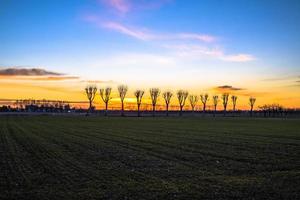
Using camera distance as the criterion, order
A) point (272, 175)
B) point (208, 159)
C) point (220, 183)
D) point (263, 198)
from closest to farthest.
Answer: point (263, 198), point (220, 183), point (272, 175), point (208, 159)

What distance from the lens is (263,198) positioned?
1116 cm

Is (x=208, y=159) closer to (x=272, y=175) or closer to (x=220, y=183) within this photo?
(x=272, y=175)

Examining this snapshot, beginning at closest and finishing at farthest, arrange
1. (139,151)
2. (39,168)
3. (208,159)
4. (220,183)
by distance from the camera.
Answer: (220,183)
(39,168)
(208,159)
(139,151)

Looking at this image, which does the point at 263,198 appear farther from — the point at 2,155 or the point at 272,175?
the point at 2,155

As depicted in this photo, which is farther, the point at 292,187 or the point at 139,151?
the point at 139,151

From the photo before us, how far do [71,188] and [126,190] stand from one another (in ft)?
6.37

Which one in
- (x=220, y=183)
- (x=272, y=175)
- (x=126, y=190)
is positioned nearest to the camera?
(x=126, y=190)

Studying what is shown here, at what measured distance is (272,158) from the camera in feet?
66.4

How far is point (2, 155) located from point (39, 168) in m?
5.52

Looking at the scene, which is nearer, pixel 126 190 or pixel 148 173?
pixel 126 190

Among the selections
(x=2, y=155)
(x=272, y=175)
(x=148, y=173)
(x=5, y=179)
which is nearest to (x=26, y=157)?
(x=2, y=155)

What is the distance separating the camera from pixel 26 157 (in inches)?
778

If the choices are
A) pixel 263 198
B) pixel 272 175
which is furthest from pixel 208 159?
pixel 263 198

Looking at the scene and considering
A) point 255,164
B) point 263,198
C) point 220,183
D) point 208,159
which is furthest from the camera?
point 208,159
